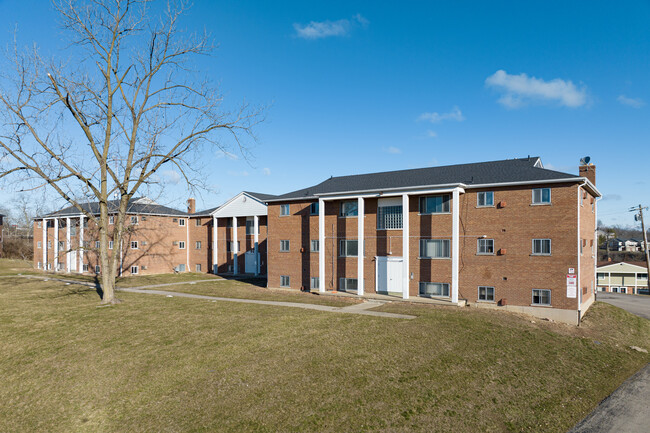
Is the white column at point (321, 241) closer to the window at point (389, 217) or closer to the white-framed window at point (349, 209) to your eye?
the white-framed window at point (349, 209)

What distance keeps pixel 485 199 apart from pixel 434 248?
458 centimetres

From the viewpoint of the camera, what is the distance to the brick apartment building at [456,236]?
2345 cm

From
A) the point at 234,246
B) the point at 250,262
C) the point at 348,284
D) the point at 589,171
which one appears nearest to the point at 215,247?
the point at 234,246

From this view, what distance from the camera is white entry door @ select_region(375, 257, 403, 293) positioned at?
92.6 ft

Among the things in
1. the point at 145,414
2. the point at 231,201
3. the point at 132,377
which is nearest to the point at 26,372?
the point at 132,377

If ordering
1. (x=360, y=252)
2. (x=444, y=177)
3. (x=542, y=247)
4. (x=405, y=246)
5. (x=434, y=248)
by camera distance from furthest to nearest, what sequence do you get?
(x=360, y=252) → (x=444, y=177) → (x=434, y=248) → (x=405, y=246) → (x=542, y=247)

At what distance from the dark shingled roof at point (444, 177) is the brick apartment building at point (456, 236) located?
0.28 ft

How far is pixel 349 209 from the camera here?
1196 inches

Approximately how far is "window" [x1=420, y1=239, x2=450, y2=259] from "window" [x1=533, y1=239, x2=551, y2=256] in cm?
513

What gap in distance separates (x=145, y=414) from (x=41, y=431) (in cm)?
239

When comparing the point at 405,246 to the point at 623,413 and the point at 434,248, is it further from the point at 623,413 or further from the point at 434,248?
the point at 623,413

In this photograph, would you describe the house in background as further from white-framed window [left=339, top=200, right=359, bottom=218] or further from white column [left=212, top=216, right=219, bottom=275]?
white column [left=212, top=216, right=219, bottom=275]

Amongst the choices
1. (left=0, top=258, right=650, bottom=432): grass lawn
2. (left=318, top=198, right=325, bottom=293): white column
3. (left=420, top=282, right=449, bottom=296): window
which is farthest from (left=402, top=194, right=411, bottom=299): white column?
(left=318, top=198, right=325, bottom=293): white column

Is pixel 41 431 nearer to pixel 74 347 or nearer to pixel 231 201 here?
pixel 74 347
